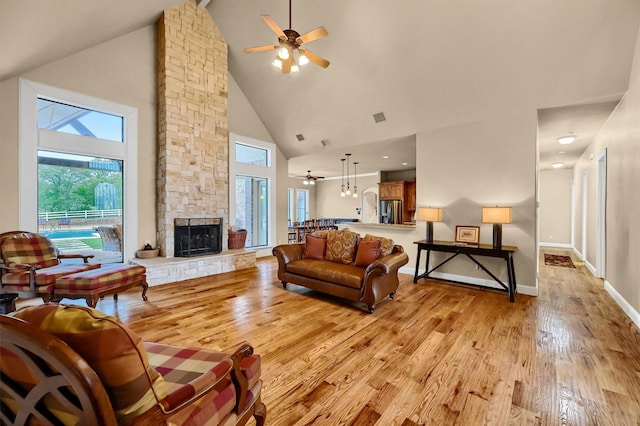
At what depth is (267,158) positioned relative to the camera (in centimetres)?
738

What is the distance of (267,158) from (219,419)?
21.8 ft

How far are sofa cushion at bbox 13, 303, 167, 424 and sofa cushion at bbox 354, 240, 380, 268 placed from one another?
3177mm

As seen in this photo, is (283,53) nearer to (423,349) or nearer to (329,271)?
(329,271)

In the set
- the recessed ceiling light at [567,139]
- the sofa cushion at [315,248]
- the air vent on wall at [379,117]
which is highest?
the air vent on wall at [379,117]

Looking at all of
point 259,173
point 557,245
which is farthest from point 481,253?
point 557,245

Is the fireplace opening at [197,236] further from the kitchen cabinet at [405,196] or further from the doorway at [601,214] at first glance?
the doorway at [601,214]

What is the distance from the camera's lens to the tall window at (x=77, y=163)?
4012 millimetres

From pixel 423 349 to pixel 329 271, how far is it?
158cm

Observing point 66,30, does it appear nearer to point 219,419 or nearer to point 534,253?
point 219,419

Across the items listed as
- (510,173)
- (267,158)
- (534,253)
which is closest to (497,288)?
(534,253)

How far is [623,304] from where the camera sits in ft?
11.5

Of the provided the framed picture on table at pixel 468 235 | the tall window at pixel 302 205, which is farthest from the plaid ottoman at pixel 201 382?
the tall window at pixel 302 205

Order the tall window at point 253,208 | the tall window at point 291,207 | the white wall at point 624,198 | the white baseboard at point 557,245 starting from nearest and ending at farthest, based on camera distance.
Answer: the white wall at point 624,198 < the tall window at point 253,208 < the white baseboard at point 557,245 < the tall window at point 291,207

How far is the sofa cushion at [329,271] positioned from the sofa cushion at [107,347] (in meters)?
2.82
